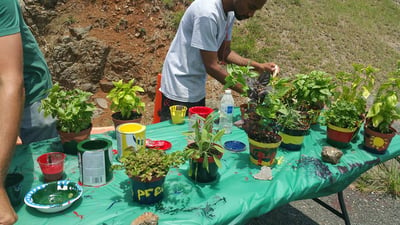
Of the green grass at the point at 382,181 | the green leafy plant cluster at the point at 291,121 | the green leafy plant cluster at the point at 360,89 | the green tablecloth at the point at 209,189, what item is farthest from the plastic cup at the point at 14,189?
the green grass at the point at 382,181

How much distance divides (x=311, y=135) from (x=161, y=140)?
1058 millimetres

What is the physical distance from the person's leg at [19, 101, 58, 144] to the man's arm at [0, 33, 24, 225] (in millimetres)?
830

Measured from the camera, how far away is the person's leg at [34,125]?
2021mm

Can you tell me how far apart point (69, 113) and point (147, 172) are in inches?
24.7

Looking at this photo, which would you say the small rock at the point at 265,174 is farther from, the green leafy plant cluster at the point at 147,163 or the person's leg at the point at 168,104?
the person's leg at the point at 168,104

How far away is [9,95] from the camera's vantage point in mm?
1215

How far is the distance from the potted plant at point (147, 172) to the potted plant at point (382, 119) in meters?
1.32

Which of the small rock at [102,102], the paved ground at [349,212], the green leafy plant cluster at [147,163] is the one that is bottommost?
the paved ground at [349,212]

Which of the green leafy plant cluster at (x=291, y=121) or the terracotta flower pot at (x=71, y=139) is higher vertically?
the green leafy plant cluster at (x=291, y=121)

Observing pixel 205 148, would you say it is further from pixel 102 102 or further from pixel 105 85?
pixel 105 85

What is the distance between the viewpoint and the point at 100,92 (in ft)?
22.5

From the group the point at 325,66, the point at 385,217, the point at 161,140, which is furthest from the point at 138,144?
the point at 325,66

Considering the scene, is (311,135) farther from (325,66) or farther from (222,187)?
(325,66)

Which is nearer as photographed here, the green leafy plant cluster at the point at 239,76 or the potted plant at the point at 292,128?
the green leafy plant cluster at the point at 239,76
